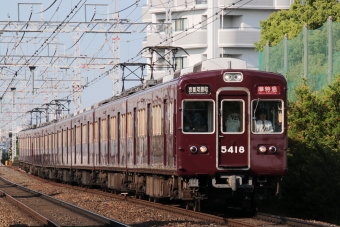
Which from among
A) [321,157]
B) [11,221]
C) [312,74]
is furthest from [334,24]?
[11,221]

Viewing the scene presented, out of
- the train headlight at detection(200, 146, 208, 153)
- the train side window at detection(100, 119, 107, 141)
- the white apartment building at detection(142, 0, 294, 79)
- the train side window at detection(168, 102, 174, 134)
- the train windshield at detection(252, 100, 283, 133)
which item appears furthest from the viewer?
the white apartment building at detection(142, 0, 294, 79)

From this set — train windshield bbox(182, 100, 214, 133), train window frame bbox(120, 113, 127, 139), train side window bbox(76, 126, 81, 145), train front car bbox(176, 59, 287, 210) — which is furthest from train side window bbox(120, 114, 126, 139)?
train side window bbox(76, 126, 81, 145)

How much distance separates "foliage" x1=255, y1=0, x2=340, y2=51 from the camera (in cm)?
3656

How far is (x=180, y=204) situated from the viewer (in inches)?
739

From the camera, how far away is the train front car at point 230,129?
14.8 meters

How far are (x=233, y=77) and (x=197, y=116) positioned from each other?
37.1 inches

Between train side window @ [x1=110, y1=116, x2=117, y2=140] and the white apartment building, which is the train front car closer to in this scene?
train side window @ [x1=110, y1=116, x2=117, y2=140]

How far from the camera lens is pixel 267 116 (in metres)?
15.0

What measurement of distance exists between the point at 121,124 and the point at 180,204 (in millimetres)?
3536

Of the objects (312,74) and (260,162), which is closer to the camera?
(260,162)

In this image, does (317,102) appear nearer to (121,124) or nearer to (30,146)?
(121,124)

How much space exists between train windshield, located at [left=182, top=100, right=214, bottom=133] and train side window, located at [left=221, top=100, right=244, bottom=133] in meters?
0.25

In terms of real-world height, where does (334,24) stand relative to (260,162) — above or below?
above

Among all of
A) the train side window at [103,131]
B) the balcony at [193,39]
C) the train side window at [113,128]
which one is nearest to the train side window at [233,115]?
the train side window at [113,128]
